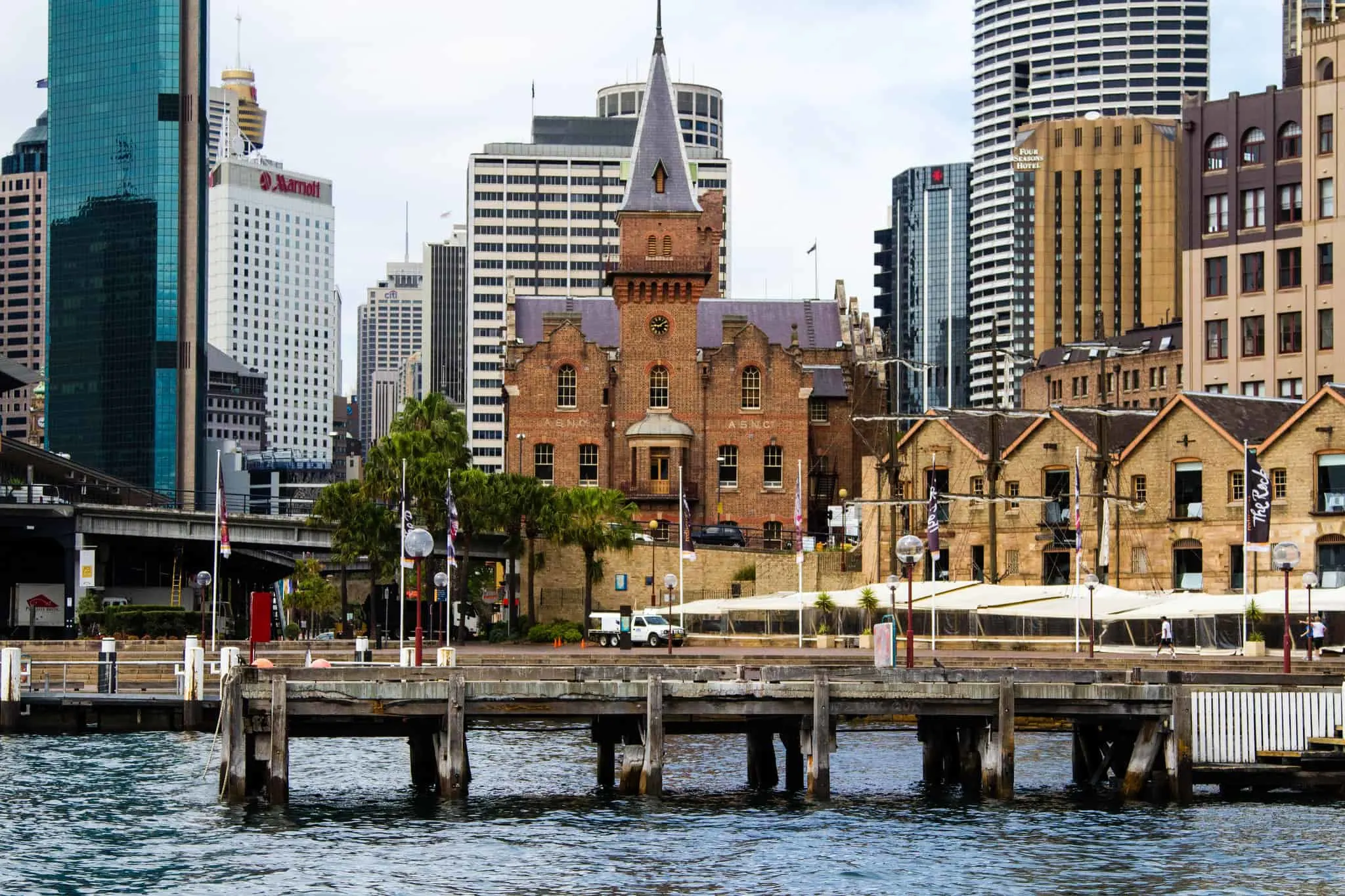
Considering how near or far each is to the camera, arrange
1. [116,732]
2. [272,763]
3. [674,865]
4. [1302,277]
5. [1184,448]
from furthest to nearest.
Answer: [1302,277], [1184,448], [116,732], [272,763], [674,865]

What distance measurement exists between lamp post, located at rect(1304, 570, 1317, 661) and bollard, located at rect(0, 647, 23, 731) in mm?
41568

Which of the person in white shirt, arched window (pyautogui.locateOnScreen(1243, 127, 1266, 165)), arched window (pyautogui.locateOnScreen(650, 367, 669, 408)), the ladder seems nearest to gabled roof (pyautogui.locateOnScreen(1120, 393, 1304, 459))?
the person in white shirt

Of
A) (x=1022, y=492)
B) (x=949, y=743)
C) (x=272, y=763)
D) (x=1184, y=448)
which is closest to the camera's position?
(x=272, y=763)

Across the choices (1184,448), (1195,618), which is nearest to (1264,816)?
(1195,618)

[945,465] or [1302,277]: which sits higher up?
[1302,277]

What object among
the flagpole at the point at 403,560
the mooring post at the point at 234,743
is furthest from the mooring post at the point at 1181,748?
the flagpole at the point at 403,560

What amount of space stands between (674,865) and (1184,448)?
183 feet

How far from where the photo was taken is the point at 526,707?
54031 mm

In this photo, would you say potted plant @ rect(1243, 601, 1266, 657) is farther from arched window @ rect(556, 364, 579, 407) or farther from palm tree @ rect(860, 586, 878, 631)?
arched window @ rect(556, 364, 579, 407)

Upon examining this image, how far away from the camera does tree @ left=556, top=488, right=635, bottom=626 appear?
103 meters

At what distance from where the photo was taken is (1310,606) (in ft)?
236

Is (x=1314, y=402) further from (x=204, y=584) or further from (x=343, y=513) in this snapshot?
(x=343, y=513)

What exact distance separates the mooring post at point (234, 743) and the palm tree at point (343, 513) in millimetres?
54191

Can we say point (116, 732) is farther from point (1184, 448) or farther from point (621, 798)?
point (1184, 448)
